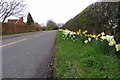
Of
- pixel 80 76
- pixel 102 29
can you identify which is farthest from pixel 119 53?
pixel 102 29

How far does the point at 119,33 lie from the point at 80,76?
5.29 feet

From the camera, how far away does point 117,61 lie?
9.62 ft

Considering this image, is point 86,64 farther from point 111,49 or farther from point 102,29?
point 102,29

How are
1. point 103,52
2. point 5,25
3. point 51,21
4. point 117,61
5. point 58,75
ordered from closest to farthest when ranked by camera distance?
point 58,75 < point 117,61 < point 103,52 < point 5,25 < point 51,21

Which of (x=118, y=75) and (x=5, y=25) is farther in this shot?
(x=5, y=25)

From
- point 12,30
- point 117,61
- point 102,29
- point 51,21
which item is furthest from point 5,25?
point 51,21

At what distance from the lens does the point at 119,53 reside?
120 inches

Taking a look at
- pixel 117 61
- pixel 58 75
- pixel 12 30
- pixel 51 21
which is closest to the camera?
pixel 58 75

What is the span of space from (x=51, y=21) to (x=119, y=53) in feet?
284

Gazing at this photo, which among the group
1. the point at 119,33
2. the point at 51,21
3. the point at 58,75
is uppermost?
the point at 51,21

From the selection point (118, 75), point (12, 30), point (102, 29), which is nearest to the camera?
point (118, 75)

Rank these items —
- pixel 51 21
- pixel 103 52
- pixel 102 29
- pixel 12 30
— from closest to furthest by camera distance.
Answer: pixel 103 52 → pixel 102 29 → pixel 12 30 → pixel 51 21

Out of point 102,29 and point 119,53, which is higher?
point 102,29

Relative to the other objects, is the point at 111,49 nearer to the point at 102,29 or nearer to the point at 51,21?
the point at 102,29
